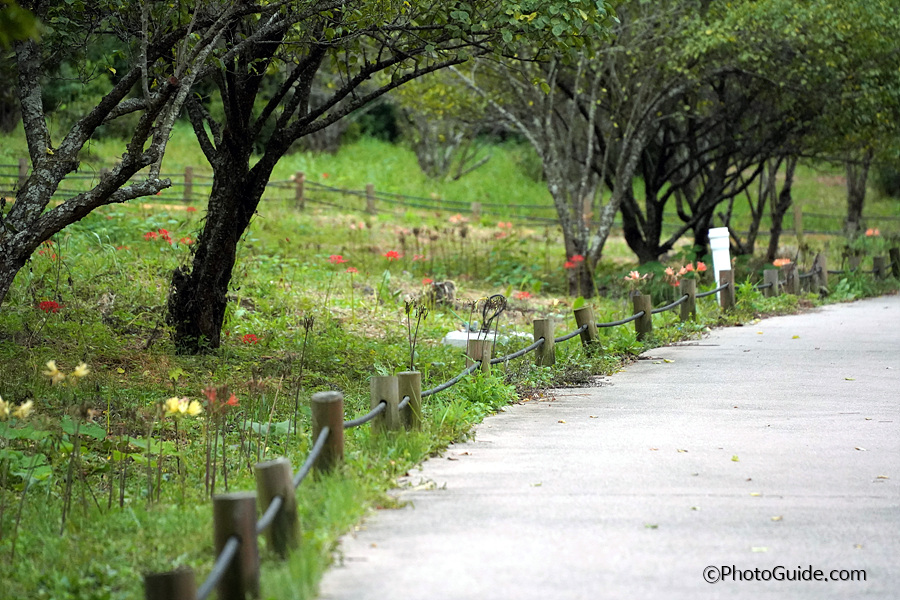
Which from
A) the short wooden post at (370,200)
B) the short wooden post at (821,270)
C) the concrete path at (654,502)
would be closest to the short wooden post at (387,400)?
the concrete path at (654,502)

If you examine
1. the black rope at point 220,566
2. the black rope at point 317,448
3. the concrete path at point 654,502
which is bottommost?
the concrete path at point 654,502

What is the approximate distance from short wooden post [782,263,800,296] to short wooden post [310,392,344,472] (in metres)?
11.4

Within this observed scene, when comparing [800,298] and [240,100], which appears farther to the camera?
[800,298]

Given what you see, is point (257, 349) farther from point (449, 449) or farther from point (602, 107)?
point (602, 107)

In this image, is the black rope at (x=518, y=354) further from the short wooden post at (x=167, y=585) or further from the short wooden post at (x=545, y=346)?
the short wooden post at (x=167, y=585)

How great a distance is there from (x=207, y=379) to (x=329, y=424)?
3.42 meters

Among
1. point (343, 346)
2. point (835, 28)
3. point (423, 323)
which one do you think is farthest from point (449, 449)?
point (835, 28)

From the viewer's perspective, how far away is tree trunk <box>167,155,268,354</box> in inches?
357

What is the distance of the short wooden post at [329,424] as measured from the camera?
486 centimetres

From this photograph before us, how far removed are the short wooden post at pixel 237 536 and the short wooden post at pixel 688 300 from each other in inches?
348

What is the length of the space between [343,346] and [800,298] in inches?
318

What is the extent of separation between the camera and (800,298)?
48.9 feet

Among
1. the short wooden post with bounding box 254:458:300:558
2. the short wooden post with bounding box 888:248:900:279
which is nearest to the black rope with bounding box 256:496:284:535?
the short wooden post with bounding box 254:458:300:558

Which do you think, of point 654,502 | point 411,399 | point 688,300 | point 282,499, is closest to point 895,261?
point 688,300
